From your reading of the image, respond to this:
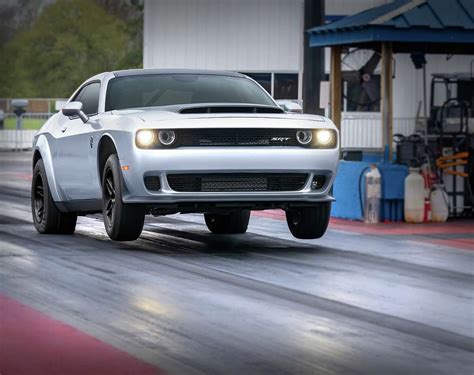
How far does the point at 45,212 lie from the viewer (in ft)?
48.9

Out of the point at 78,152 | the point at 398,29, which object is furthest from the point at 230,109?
the point at 398,29

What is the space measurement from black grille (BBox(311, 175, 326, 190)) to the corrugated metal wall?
83.4 ft

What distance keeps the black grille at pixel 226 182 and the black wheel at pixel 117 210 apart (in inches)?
19.8

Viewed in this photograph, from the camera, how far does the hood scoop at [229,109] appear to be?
43.9ft

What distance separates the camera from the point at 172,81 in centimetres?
1445

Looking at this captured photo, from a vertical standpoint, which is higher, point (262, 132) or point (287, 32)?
point (287, 32)

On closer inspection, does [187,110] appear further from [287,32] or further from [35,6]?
[35,6]

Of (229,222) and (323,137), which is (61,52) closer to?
(229,222)

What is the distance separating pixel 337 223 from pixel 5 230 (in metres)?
4.25

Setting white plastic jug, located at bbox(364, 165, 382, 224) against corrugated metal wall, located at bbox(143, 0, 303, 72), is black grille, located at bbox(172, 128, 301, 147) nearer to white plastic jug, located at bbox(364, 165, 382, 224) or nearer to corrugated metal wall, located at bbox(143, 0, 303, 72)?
white plastic jug, located at bbox(364, 165, 382, 224)

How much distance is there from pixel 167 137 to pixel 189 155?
10.6 inches

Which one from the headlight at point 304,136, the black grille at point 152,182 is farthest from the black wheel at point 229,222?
the black grille at point 152,182

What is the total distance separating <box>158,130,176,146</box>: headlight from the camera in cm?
1288

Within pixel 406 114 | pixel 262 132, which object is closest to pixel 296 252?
pixel 262 132
